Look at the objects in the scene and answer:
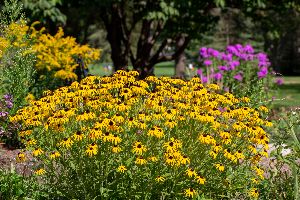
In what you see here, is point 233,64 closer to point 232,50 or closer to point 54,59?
point 232,50

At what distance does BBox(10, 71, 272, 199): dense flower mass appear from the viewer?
4.47 metres

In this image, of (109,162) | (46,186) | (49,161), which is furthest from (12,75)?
(109,162)

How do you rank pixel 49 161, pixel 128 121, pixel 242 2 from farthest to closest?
pixel 242 2 → pixel 49 161 → pixel 128 121

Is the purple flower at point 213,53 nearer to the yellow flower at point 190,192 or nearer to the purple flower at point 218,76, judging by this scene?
the purple flower at point 218,76

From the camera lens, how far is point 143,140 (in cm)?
469

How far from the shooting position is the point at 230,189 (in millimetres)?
4898

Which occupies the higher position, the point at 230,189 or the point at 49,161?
the point at 49,161

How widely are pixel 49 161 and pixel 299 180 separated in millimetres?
2476

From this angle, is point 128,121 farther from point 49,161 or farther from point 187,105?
point 49,161

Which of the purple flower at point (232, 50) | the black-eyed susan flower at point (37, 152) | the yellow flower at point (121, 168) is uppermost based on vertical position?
the purple flower at point (232, 50)

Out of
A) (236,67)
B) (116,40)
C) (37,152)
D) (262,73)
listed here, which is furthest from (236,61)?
(37,152)

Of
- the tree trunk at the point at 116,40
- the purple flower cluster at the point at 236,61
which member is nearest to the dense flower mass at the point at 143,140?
the purple flower cluster at the point at 236,61

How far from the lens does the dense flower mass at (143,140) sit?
4469mm

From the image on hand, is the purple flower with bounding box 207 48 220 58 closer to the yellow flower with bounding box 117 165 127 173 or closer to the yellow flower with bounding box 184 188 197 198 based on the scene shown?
the yellow flower with bounding box 184 188 197 198
